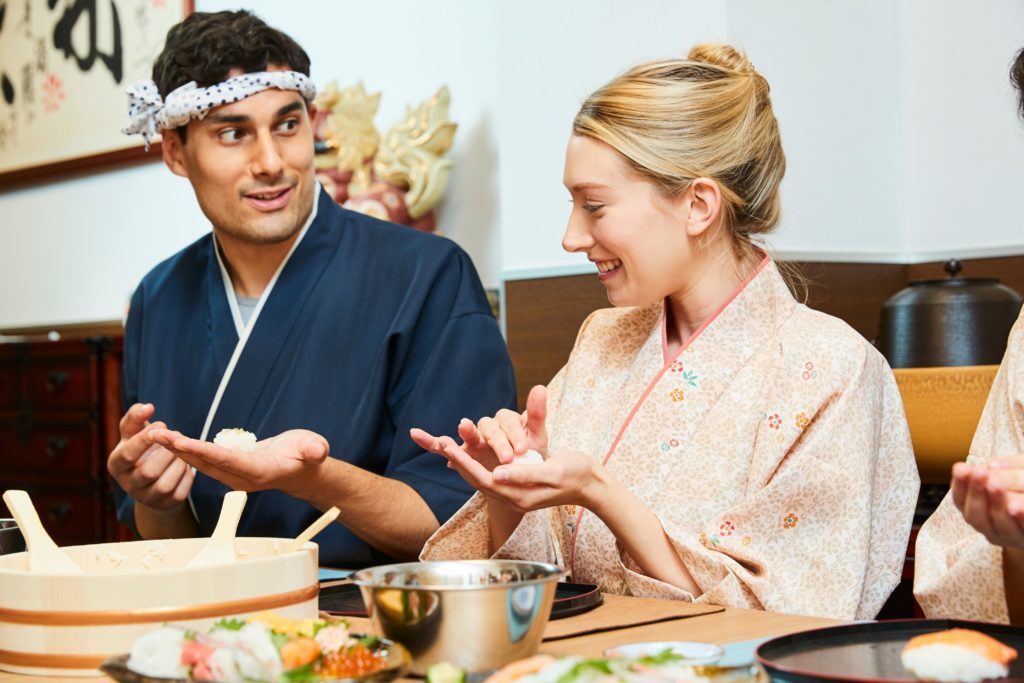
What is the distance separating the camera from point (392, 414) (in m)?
1.98

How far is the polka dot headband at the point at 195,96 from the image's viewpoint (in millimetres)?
2016

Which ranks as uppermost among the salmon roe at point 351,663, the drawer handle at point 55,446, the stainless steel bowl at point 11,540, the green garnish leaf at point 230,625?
the green garnish leaf at point 230,625

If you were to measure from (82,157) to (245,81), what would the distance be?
2705 mm

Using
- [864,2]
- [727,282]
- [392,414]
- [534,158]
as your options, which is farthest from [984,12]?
[392,414]

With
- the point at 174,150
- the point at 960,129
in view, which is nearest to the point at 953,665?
the point at 174,150

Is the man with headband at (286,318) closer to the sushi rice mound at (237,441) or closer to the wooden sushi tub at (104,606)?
the sushi rice mound at (237,441)

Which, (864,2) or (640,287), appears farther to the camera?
(864,2)

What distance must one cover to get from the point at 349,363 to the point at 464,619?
3.76 feet

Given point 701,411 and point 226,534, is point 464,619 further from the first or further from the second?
point 701,411

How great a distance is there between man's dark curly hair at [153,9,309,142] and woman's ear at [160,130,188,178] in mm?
83

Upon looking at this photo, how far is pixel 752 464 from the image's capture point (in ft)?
5.04

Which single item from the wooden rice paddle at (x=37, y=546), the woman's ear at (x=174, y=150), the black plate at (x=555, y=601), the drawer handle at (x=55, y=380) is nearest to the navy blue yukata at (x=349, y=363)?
the woman's ear at (x=174, y=150)

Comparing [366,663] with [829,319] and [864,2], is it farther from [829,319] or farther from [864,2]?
[864,2]

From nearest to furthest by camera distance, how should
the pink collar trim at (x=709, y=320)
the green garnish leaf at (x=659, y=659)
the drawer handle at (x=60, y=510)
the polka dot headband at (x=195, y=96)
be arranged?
1. the green garnish leaf at (x=659, y=659)
2. the pink collar trim at (x=709, y=320)
3. the polka dot headband at (x=195, y=96)
4. the drawer handle at (x=60, y=510)
